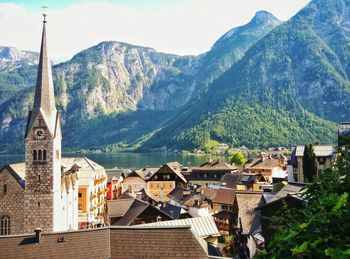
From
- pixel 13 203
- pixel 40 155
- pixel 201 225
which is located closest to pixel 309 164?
pixel 201 225

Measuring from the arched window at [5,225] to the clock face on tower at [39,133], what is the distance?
875cm

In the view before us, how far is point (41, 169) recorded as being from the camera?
1700 inches

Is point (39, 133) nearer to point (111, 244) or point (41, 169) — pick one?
point (41, 169)

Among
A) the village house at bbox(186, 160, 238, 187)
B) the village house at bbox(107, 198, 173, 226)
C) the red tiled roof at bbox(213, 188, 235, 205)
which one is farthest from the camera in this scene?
the village house at bbox(186, 160, 238, 187)

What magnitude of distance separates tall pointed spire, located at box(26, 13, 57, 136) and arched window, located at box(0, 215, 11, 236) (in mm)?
9134

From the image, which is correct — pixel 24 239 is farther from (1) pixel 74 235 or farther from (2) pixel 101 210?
(2) pixel 101 210

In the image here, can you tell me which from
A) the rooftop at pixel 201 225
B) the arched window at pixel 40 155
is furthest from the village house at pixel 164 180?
the arched window at pixel 40 155

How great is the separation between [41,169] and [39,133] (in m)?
3.62

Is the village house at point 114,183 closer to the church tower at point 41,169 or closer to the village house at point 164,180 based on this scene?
the village house at point 164,180

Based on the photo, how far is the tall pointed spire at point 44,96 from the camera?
43.5m

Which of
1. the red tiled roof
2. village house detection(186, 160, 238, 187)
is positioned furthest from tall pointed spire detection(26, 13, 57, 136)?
village house detection(186, 160, 238, 187)

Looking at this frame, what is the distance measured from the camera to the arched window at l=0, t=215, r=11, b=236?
143ft

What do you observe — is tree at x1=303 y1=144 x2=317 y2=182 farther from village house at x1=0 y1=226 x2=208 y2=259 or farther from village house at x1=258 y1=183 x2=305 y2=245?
village house at x1=0 y1=226 x2=208 y2=259

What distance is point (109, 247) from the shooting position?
2998cm
